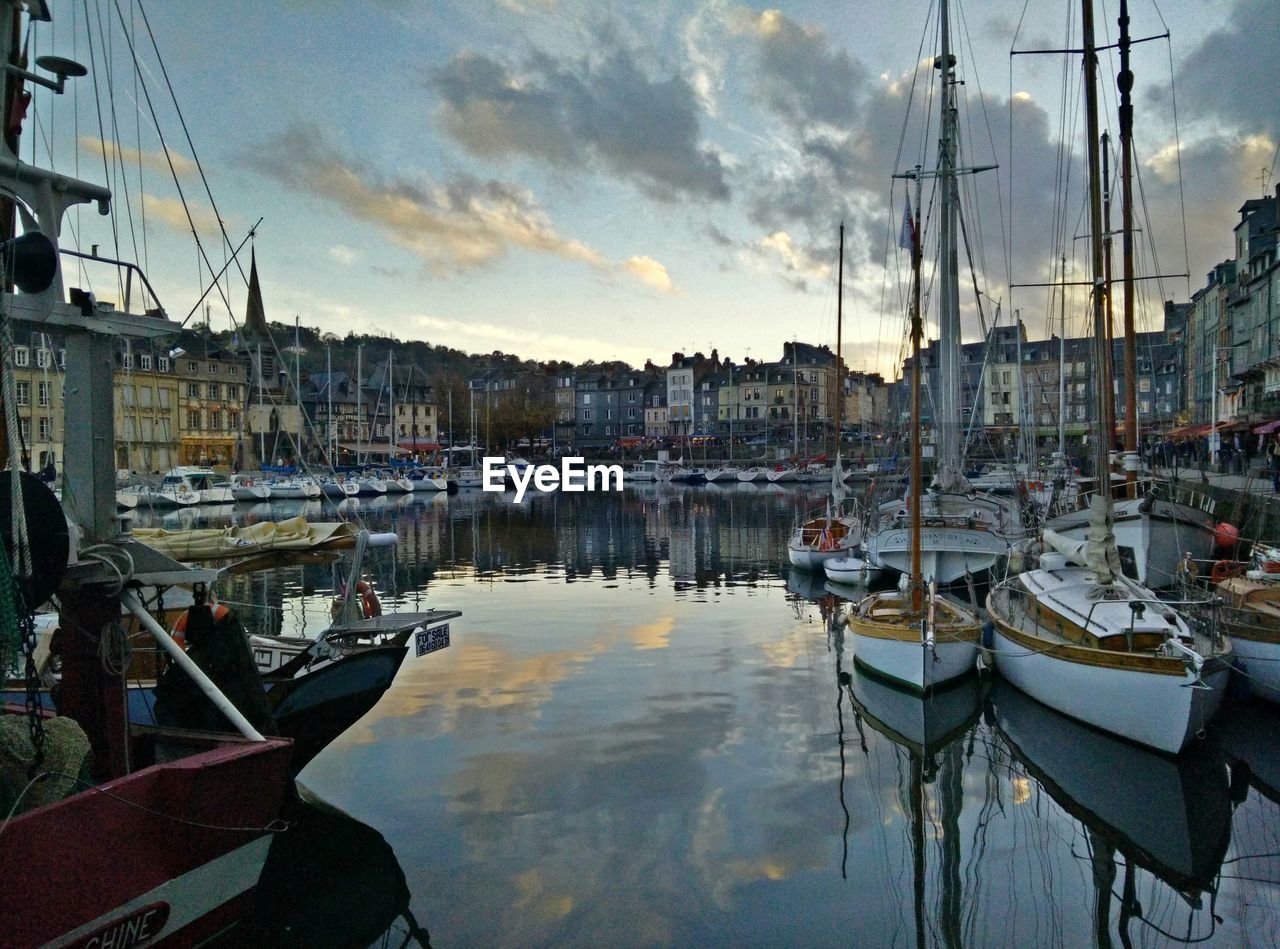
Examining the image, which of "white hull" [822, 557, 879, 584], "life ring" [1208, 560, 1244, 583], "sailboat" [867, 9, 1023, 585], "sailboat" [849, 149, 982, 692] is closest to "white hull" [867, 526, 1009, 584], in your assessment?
"sailboat" [867, 9, 1023, 585]

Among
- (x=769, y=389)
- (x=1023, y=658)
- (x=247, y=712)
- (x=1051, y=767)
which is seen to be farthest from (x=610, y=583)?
(x=769, y=389)

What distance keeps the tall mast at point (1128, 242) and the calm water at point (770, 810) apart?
44.5ft

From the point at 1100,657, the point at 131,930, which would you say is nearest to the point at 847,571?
the point at 1100,657

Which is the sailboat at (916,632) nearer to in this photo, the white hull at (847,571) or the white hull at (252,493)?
the white hull at (847,571)

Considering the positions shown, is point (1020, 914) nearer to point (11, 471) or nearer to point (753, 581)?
point (11, 471)

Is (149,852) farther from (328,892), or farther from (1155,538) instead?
(1155,538)

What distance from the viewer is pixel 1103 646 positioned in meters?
14.2

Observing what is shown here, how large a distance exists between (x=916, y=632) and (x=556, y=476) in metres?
108

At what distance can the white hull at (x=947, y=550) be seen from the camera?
27812 millimetres

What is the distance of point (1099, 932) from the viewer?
9.07m

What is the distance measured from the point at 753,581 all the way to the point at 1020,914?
2466cm

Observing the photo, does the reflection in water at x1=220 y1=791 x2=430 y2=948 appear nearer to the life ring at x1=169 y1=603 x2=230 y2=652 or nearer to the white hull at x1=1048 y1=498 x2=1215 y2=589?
the life ring at x1=169 y1=603 x2=230 y2=652

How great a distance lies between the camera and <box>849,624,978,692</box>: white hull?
1620 centimetres

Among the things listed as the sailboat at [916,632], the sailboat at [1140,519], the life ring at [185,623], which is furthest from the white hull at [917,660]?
the life ring at [185,623]
